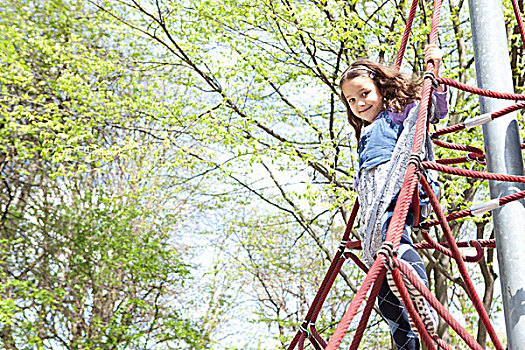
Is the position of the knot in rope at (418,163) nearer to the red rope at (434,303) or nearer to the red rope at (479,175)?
the red rope at (479,175)

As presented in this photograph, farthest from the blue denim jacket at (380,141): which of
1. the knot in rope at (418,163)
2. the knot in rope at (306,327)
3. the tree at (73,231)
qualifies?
the tree at (73,231)

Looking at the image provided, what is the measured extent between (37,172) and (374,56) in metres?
4.36

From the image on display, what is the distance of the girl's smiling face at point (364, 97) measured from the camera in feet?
5.32

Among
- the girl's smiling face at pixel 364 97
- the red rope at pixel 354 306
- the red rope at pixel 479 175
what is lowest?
the red rope at pixel 354 306

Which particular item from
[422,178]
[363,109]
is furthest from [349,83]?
[422,178]

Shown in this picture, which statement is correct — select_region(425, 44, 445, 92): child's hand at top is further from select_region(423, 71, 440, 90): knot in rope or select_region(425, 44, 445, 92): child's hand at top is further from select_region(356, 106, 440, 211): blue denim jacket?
select_region(356, 106, 440, 211): blue denim jacket

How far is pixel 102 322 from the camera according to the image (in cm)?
617

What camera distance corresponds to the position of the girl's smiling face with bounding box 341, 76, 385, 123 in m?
1.62

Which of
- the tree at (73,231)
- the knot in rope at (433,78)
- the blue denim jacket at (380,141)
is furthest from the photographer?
the tree at (73,231)

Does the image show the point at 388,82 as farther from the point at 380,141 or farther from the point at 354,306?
the point at 354,306

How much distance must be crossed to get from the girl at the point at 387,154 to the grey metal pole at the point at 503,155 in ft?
0.40

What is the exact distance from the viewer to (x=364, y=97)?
163cm

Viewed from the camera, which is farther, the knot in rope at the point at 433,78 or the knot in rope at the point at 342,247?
the knot in rope at the point at 342,247

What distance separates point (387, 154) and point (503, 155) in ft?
1.11
